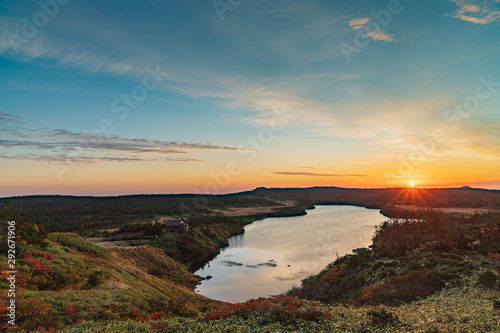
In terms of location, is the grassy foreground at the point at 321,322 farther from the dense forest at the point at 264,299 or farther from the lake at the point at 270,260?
the lake at the point at 270,260

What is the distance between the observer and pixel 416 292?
30.0 m

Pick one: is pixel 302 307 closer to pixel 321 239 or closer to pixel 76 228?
pixel 321 239

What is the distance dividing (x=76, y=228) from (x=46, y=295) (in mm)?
123076

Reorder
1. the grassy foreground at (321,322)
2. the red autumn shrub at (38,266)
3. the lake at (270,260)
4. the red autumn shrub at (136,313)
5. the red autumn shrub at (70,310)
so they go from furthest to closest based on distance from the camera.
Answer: the lake at (270,260) < the red autumn shrub at (38,266) < the red autumn shrub at (136,313) < the red autumn shrub at (70,310) < the grassy foreground at (321,322)

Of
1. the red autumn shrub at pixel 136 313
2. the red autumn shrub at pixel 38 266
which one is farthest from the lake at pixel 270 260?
the red autumn shrub at pixel 38 266

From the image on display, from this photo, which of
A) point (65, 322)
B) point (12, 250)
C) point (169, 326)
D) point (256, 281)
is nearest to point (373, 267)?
point (256, 281)

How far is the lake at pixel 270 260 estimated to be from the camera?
189ft

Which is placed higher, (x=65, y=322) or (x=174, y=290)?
(x=65, y=322)

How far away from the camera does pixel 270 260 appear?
80.2 m

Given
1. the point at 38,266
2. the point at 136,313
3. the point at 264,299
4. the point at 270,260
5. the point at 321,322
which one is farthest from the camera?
the point at 270,260

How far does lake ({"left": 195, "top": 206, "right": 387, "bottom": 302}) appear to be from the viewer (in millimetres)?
57656

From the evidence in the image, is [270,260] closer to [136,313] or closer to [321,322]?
[136,313]

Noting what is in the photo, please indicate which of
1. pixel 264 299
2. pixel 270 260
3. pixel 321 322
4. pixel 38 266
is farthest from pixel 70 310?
pixel 270 260

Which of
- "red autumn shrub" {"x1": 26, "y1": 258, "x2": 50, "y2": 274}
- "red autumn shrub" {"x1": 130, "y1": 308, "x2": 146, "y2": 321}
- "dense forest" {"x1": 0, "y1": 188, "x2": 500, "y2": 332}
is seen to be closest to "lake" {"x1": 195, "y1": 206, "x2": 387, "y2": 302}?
"dense forest" {"x1": 0, "y1": 188, "x2": 500, "y2": 332}
